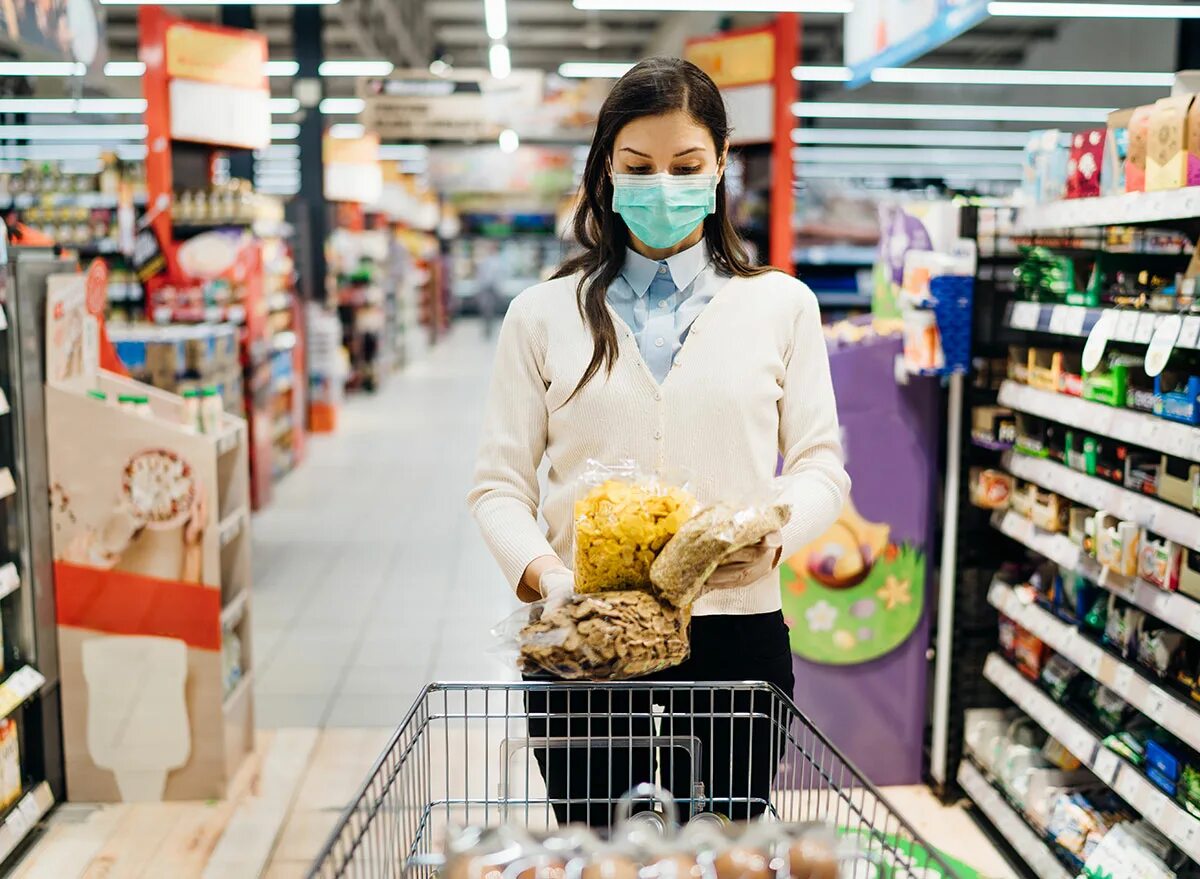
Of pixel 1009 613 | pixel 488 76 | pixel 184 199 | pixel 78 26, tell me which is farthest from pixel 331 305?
pixel 1009 613

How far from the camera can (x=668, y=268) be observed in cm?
189

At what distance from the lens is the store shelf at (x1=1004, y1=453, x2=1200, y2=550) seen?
257 cm

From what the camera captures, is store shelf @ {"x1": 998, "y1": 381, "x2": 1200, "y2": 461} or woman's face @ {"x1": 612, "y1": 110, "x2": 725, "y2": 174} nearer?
woman's face @ {"x1": 612, "y1": 110, "x2": 725, "y2": 174}

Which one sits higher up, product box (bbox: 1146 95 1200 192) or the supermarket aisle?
product box (bbox: 1146 95 1200 192)

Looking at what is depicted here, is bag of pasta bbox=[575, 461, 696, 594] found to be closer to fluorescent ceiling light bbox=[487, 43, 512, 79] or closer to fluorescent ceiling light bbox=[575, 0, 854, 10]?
fluorescent ceiling light bbox=[575, 0, 854, 10]

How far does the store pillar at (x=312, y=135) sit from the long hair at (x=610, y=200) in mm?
11001

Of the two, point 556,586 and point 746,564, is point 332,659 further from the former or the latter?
point 746,564

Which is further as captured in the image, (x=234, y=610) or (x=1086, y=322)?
(x=234, y=610)

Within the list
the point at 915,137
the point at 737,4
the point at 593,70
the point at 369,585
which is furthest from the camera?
the point at 915,137

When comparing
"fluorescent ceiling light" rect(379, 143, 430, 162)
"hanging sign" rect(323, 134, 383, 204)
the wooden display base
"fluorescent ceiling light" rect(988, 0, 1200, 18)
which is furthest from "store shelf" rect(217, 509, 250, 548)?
"fluorescent ceiling light" rect(379, 143, 430, 162)

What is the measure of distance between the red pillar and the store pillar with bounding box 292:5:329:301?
558 cm

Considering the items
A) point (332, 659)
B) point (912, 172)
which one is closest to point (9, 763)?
point (332, 659)

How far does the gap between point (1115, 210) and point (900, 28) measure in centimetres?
282

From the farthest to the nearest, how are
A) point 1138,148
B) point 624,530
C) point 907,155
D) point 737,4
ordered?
point 907,155, point 737,4, point 1138,148, point 624,530
